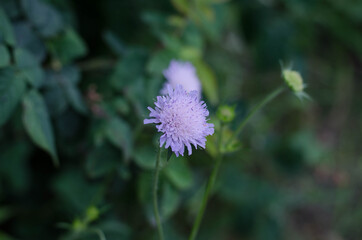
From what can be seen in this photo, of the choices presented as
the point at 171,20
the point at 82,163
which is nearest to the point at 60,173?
the point at 82,163

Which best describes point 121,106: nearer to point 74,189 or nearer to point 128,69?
point 128,69

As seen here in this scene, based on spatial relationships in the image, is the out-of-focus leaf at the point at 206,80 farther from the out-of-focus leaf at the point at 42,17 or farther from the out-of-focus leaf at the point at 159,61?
the out-of-focus leaf at the point at 42,17

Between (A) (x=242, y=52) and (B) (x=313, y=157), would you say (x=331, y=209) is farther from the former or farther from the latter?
(A) (x=242, y=52)

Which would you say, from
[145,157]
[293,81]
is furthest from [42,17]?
[293,81]

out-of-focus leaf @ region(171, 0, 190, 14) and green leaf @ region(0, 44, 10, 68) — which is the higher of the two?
out-of-focus leaf @ region(171, 0, 190, 14)

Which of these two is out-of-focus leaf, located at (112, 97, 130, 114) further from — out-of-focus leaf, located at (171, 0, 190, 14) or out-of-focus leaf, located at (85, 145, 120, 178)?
out-of-focus leaf, located at (171, 0, 190, 14)

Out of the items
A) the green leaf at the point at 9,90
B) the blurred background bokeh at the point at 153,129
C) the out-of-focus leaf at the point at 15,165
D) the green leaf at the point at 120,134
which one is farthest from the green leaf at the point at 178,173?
the out-of-focus leaf at the point at 15,165

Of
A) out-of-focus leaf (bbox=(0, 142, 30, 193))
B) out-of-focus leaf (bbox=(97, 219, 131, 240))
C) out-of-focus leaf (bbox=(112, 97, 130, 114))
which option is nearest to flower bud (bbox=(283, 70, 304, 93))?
out-of-focus leaf (bbox=(112, 97, 130, 114))
